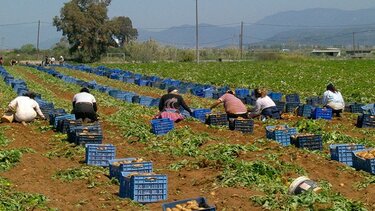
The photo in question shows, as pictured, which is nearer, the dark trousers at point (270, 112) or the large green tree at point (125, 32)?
the dark trousers at point (270, 112)

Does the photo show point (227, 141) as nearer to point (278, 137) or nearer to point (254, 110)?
point (278, 137)

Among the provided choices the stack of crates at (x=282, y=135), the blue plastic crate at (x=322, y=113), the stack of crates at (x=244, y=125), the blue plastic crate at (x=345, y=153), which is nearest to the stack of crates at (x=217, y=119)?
the stack of crates at (x=244, y=125)

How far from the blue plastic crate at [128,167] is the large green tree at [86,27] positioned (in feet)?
267

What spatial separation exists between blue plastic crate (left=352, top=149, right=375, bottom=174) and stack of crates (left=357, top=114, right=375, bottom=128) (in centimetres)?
538

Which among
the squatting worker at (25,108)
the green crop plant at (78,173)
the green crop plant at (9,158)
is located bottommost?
the green crop plant at (78,173)

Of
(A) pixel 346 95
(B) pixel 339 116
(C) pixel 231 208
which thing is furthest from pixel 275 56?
(C) pixel 231 208

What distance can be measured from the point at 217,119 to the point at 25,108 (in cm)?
526

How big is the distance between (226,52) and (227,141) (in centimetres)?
9703

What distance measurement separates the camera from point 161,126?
15.3m

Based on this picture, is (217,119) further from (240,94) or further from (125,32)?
(125,32)

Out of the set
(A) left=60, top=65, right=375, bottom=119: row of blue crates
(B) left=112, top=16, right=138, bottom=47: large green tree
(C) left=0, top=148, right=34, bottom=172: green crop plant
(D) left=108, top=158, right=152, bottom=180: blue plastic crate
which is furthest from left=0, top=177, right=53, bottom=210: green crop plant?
(B) left=112, top=16, right=138, bottom=47: large green tree

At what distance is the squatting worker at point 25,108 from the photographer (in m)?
17.2

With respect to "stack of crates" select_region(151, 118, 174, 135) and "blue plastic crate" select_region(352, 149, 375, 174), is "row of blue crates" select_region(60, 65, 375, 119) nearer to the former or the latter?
"stack of crates" select_region(151, 118, 174, 135)

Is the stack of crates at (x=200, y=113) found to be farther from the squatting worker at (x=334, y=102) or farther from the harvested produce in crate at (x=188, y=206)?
the harvested produce in crate at (x=188, y=206)
